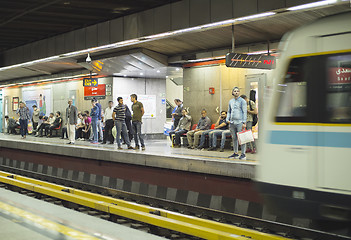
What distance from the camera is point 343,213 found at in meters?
5.17

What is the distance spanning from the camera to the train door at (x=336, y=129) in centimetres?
521

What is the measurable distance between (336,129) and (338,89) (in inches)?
19.7

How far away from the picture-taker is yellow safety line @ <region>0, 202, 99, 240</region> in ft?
17.0

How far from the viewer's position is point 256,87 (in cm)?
1458

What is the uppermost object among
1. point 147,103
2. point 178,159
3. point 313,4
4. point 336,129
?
point 313,4

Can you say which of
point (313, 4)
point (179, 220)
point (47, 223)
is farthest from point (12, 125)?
point (47, 223)

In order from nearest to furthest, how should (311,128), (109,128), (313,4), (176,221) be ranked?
(311,128) → (176,221) → (313,4) → (109,128)

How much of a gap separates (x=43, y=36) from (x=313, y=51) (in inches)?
500

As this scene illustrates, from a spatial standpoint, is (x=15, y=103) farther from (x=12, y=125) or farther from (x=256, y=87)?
(x=256, y=87)

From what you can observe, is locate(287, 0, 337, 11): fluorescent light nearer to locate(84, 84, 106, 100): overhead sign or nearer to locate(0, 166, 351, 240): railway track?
locate(0, 166, 351, 240): railway track

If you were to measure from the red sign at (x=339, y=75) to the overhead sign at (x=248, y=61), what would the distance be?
565 centimetres

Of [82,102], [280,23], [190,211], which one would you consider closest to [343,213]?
[190,211]

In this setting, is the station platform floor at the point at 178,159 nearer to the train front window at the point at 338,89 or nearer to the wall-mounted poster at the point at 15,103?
the train front window at the point at 338,89

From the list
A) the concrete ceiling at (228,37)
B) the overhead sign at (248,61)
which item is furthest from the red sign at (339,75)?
the overhead sign at (248,61)
